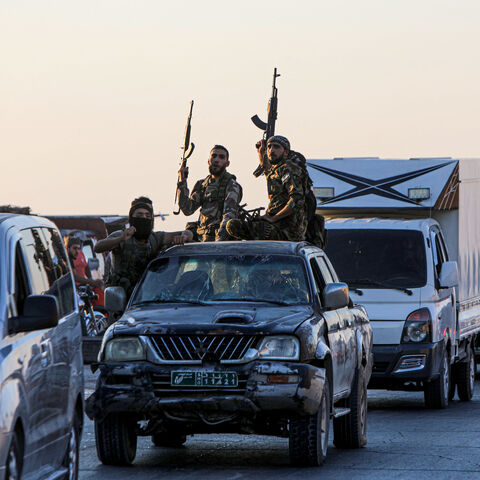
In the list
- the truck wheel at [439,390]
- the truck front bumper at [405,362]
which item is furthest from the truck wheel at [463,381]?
the truck front bumper at [405,362]

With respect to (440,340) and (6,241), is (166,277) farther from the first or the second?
(440,340)

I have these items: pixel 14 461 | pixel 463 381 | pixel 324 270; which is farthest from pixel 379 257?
pixel 14 461

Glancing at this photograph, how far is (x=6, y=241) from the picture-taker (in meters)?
7.88

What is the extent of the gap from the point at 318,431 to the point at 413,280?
6.60m

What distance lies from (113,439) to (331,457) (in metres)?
2.05

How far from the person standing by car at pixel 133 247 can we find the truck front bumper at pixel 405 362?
156 inches

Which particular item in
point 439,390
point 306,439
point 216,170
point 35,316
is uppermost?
point 216,170

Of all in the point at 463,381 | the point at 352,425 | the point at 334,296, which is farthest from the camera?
the point at 463,381

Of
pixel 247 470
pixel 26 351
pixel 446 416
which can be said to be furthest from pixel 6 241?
pixel 446 416

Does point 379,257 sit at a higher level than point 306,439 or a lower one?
higher

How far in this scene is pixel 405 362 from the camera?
54.3ft

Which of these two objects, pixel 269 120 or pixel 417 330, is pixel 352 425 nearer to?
pixel 417 330

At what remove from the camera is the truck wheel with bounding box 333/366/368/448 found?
12.5 meters

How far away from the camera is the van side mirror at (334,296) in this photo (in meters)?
11.5
